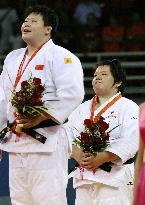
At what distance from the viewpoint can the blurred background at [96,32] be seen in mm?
10328

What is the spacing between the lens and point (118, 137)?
6.02 m

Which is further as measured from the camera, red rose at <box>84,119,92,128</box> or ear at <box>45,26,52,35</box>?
red rose at <box>84,119,92,128</box>

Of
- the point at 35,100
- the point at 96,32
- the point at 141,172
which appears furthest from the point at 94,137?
the point at 96,32

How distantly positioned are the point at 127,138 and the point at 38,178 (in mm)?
1000

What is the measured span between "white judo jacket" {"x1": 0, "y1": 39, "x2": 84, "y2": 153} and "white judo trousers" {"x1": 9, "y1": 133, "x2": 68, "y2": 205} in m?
0.07

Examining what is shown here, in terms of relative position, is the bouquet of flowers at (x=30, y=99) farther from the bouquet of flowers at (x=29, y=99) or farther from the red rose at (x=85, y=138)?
the red rose at (x=85, y=138)

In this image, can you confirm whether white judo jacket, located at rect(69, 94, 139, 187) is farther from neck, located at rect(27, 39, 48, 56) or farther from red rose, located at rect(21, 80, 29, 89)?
red rose, located at rect(21, 80, 29, 89)

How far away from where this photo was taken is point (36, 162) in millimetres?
5359

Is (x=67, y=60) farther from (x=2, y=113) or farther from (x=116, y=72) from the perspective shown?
(x=116, y=72)

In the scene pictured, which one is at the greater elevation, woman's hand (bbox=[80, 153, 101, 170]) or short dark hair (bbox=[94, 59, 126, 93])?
short dark hair (bbox=[94, 59, 126, 93])

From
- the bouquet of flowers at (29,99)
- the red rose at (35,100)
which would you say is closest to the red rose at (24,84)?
the bouquet of flowers at (29,99)

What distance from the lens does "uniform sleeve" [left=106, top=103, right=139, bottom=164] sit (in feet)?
19.4

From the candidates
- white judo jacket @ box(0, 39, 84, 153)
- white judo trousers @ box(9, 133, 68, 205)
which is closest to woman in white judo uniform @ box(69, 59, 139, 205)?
white judo trousers @ box(9, 133, 68, 205)

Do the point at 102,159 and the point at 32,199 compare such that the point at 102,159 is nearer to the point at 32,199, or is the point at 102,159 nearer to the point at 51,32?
the point at 32,199
